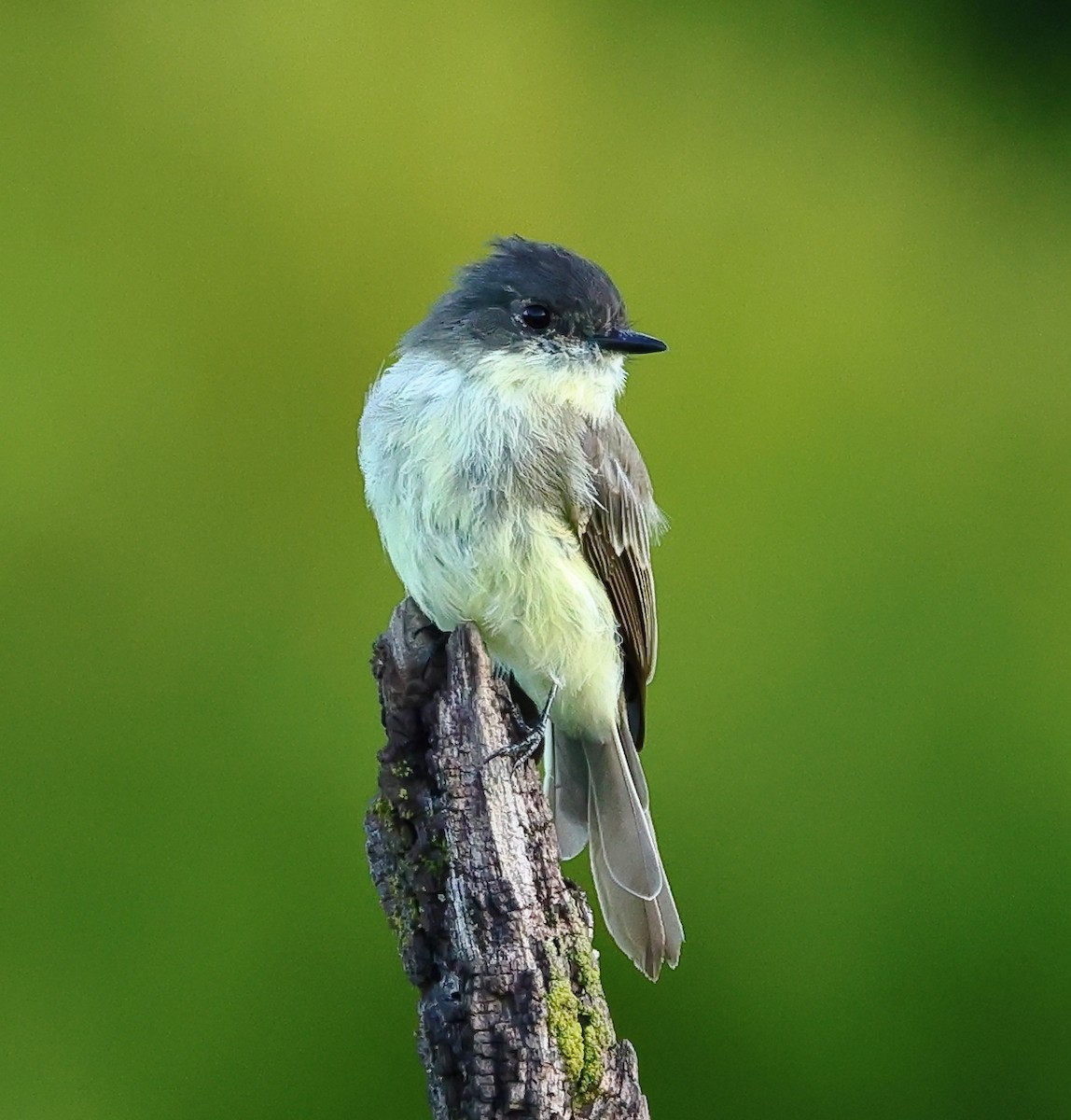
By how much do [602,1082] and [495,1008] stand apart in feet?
0.49

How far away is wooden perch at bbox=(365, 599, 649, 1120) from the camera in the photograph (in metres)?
1.65

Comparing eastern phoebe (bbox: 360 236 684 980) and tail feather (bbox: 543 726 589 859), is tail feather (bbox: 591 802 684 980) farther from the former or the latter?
tail feather (bbox: 543 726 589 859)

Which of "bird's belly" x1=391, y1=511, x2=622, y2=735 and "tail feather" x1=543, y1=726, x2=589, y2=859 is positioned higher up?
"bird's belly" x1=391, y1=511, x2=622, y2=735

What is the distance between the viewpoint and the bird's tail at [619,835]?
2309mm

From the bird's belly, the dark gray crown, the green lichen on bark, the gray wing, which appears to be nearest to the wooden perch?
the green lichen on bark

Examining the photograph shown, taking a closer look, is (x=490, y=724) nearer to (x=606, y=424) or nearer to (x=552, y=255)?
(x=606, y=424)

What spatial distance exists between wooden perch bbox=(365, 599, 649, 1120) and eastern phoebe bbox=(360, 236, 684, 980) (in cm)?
27

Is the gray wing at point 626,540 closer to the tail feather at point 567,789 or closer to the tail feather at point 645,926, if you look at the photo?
the tail feather at point 567,789

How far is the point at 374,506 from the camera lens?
7.66 feet

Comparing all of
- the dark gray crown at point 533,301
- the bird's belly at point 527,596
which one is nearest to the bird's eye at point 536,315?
the dark gray crown at point 533,301

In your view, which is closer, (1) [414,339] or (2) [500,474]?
(2) [500,474]

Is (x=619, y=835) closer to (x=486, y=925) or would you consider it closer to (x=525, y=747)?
(x=525, y=747)

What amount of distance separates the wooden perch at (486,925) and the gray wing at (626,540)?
0.42 m

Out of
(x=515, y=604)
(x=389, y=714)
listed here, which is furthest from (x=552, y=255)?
(x=389, y=714)
